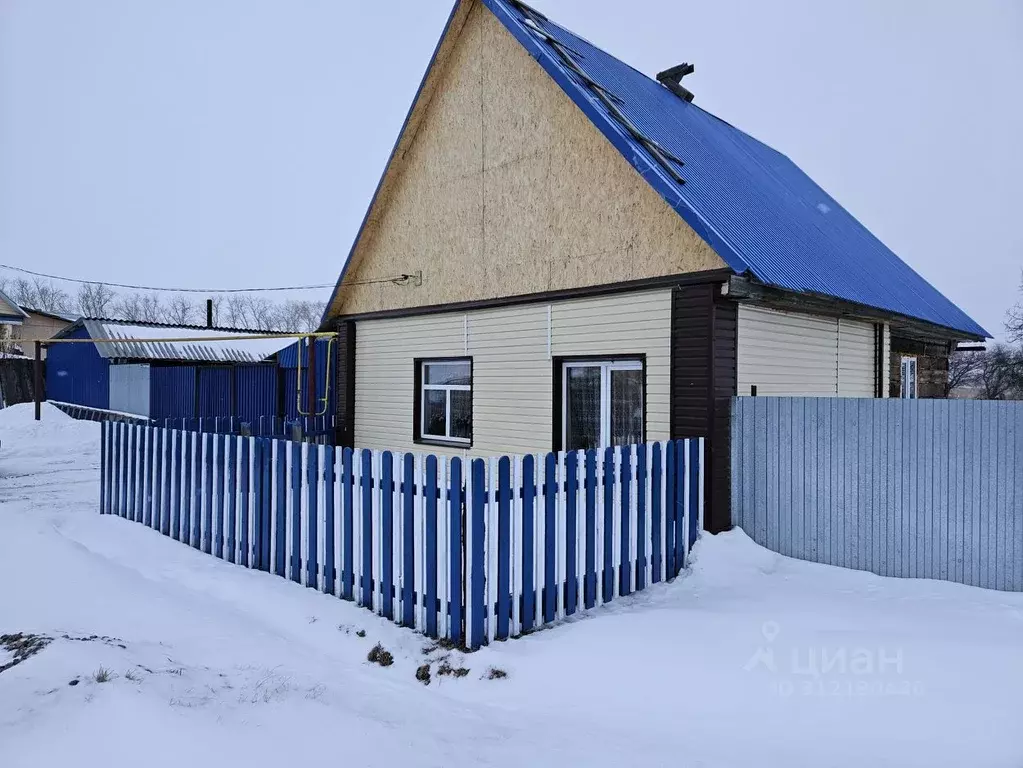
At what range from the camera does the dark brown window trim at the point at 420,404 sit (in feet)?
36.5

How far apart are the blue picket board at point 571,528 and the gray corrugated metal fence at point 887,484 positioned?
2860mm

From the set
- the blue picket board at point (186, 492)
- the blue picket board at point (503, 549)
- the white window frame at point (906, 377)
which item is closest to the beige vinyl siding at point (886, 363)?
the white window frame at point (906, 377)

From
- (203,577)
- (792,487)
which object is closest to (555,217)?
(792,487)

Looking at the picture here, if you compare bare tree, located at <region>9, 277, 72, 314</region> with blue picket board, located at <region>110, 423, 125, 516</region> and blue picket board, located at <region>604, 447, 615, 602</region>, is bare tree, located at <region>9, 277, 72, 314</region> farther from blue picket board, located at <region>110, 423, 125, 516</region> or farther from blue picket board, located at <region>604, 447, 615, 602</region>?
blue picket board, located at <region>604, 447, 615, 602</region>

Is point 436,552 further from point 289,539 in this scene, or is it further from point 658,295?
point 658,295

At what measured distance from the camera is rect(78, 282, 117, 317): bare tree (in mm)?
89375

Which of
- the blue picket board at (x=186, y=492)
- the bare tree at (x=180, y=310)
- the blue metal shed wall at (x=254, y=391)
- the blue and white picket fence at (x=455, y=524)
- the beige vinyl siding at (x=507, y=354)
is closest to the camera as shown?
the blue and white picket fence at (x=455, y=524)

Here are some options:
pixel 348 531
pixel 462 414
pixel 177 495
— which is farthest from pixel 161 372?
pixel 348 531

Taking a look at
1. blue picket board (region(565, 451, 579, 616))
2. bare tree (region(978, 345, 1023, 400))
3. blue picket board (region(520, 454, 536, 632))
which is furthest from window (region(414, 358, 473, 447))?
bare tree (region(978, 345, 1023, 400))

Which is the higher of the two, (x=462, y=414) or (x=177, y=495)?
(x=462, y=414)

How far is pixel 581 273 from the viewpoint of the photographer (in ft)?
30.1

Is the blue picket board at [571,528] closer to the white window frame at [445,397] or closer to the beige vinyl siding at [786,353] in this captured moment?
the beige vinyl siding at [786,353]

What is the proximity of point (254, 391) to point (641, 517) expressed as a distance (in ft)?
68.2

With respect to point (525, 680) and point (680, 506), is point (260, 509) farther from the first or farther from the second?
point (680, 506)
